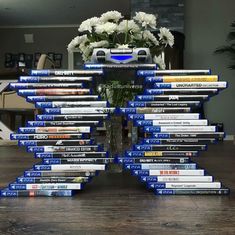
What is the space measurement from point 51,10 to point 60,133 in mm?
6914

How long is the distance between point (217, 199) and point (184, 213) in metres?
0.22

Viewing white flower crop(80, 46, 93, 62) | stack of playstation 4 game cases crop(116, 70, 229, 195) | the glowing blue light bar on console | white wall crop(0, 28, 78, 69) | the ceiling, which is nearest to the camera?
stack of playstation 4 game cases crop(116, 70, 229, 195)

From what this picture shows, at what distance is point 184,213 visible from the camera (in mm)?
1047

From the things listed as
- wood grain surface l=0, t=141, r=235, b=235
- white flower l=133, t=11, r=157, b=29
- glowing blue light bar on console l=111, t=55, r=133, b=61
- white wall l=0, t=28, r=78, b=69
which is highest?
white wall l=0, t=28, r=78, b=69

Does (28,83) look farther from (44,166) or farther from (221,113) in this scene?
(221,113)

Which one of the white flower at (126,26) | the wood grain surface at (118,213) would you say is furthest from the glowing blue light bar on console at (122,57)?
the wood grain surface at (118,213)

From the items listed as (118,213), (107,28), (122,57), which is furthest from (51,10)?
(118,213)

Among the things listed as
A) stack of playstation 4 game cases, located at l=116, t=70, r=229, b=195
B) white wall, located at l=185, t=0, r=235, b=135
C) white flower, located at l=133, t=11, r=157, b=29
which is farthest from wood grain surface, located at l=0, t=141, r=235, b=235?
white wall, located at l=185, t=0, r=235, b=135

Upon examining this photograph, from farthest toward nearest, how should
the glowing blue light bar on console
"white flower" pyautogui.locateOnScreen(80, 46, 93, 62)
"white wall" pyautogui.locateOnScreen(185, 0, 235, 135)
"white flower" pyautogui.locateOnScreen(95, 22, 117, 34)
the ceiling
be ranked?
1. the ceiling
2. "white wall" pyautogui.locateOnScreen(185, 0, 235, 135)
3. "white flower" pyautogui.locateOnScreen(80, 46, 93, 62)
4. "white flower" pyautogui.locateOnScreen(95, 22, 117, 34)
5. the glowing blue light bar on console

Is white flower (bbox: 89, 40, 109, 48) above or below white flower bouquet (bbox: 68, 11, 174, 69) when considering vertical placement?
below

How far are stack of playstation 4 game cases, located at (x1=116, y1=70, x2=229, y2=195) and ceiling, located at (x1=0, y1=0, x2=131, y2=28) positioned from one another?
20.5 feet

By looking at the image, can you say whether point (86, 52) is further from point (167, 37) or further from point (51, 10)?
point (51, 10)

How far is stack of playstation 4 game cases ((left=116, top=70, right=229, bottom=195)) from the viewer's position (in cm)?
128

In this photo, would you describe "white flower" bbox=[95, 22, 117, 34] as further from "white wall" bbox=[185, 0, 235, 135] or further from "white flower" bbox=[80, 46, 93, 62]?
"white wall" bbox=[185, 0, 235, 135]
